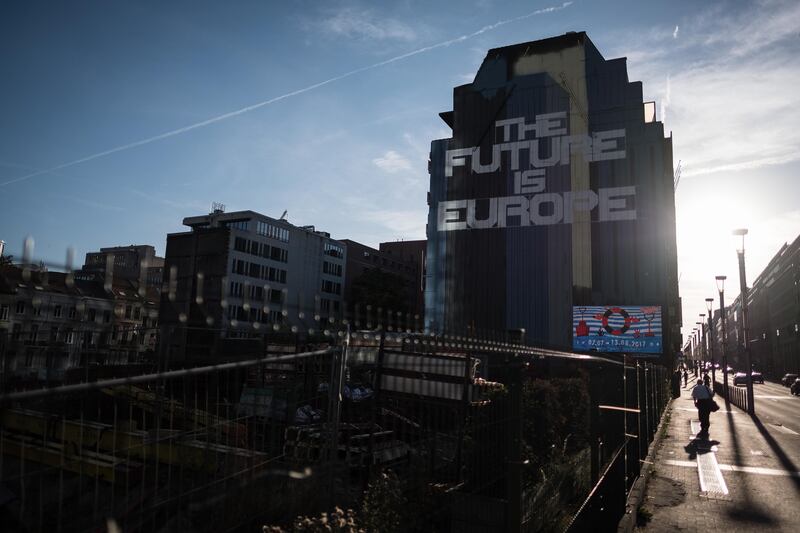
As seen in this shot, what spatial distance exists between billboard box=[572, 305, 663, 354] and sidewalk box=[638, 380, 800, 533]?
1324cm

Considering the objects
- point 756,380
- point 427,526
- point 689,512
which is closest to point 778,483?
point 689,512

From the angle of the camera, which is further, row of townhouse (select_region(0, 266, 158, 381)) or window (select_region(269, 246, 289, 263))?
window (select_region(269, 246, 289, 263))

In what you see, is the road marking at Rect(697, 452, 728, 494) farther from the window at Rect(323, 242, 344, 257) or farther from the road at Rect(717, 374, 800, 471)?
the window at Rect(323, 242, 344, 257)

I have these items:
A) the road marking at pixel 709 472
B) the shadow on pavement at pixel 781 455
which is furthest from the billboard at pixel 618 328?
the road marking at pixel 709 472

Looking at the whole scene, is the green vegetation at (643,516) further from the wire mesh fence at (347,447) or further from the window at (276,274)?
the window at (276,274)

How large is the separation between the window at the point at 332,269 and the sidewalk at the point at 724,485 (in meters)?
61.4

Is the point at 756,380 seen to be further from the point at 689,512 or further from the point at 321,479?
the point at 321,479

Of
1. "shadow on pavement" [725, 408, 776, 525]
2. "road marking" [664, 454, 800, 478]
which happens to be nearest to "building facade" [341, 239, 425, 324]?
"road marking" [664, 454, 800, 478]

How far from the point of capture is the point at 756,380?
60.4 metres

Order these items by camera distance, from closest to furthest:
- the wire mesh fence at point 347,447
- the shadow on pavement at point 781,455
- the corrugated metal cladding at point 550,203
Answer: the wire mesh fence at point 347,447 → the shadow on pavement at point 781,455 → the corrugated metal cladding at point 550,203

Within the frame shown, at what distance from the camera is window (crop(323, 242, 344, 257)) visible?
75562 millimetres

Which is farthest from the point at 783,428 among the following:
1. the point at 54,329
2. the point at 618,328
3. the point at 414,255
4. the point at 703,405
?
the point at 414,255

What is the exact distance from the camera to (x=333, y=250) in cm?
7675

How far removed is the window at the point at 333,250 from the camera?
7556 cm
